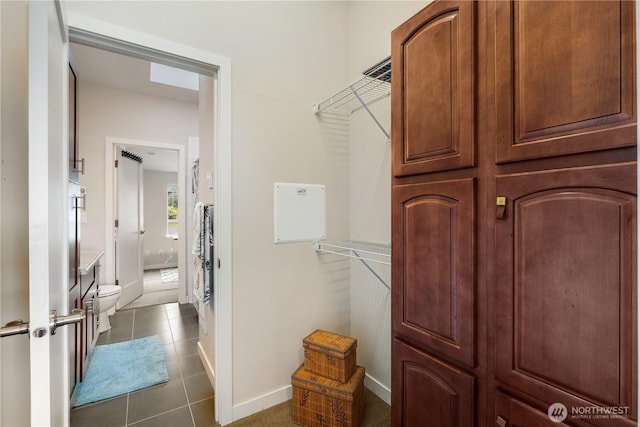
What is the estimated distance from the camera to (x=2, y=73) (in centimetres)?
79

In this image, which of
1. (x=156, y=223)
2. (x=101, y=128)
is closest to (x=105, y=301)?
(x=101, y=128)

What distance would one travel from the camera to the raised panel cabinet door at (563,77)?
2.06 ft

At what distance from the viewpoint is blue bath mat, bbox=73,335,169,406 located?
2.00 metres

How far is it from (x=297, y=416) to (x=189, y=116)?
12.4 feet

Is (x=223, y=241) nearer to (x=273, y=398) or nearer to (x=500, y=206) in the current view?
(x=273, y=398)

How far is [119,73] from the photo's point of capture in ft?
9.91

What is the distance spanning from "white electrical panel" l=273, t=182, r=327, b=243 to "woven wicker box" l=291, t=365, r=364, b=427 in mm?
887

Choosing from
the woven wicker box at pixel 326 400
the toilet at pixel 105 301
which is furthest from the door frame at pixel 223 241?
the toilet at pixel 105 301

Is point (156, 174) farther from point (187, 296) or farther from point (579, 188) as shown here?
point (579, 188)

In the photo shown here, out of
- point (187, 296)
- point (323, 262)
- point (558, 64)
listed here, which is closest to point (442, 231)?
point (558, 64)

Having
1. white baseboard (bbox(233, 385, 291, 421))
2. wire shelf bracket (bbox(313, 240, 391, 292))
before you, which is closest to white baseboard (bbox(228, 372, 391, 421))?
white baseboard (bbox(233, 385, 291, 421))

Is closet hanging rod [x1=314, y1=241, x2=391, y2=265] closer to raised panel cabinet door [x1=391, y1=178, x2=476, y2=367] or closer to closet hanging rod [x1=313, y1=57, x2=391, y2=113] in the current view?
raised panel cabinet door [x1=391, y1=178, x2=476, y2=367]

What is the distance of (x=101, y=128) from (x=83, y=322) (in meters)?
2.37

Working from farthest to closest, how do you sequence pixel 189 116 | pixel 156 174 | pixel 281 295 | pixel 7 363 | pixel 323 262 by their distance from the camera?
pixel 156 174
pixel 189 116
pixel 323 262
pixel 281 295
pixel 7 363
